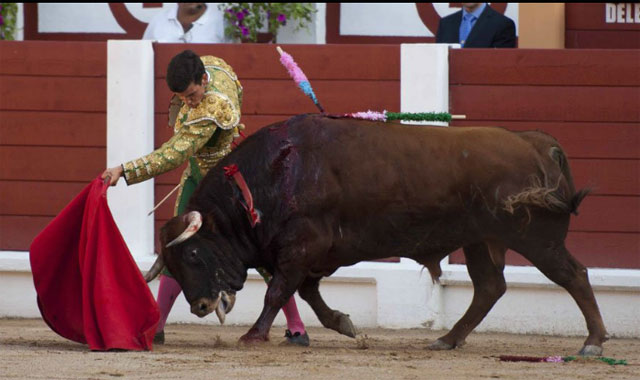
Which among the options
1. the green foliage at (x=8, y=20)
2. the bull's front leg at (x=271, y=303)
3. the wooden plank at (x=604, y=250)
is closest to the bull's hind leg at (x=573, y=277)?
the bull's front leg at (x=271, y=303)

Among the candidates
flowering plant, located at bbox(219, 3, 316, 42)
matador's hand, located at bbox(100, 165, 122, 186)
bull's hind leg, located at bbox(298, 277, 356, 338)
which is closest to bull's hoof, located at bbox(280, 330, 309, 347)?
bull's hind leg, located at bbox(298, 277, 356, 338)

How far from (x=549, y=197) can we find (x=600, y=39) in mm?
3358

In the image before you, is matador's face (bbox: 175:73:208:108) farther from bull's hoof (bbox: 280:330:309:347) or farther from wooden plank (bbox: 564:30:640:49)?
wooden plank (bbox: 564:30:640:49)

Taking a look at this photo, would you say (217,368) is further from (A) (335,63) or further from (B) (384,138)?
(A) (335,63)

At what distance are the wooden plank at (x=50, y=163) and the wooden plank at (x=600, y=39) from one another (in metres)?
3.13

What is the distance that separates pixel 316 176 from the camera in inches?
220

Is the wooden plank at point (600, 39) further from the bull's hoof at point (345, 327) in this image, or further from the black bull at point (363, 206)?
the bull's hoof at point (345, 327)

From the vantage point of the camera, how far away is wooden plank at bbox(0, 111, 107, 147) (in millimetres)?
7363

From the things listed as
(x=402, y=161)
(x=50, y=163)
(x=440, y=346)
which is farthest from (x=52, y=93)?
(x=440, y=346)

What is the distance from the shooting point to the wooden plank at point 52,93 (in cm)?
735

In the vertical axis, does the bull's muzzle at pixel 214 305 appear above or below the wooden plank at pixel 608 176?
below

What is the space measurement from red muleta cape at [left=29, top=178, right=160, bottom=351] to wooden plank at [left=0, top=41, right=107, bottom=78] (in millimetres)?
1770

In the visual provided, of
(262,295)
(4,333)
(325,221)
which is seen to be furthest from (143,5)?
(325,221)

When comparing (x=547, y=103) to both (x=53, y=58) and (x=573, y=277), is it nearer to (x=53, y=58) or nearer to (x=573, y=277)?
(x=573, y=277)
